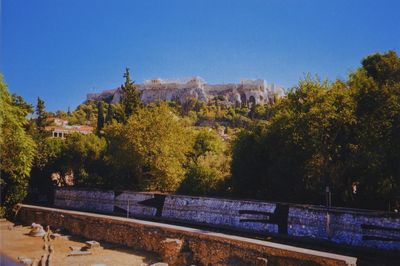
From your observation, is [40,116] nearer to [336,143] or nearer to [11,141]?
[11,141]

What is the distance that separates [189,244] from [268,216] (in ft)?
17.5

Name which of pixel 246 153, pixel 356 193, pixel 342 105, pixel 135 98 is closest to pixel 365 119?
pixel 342 105

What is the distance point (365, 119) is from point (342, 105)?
177cm

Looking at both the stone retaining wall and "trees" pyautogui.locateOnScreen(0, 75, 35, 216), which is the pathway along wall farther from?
"trees" pyautogui.locateOnScreen(0, 75, 35, 216)

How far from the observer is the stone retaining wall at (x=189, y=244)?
15.4 m

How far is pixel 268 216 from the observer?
76.0ft

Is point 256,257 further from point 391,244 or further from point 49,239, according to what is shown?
point 49,239

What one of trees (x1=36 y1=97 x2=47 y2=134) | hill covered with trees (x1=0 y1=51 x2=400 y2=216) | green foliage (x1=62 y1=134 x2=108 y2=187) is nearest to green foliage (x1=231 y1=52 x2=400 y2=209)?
hill covered with trees (x1=0 y1=51 x2=400 y2=216)

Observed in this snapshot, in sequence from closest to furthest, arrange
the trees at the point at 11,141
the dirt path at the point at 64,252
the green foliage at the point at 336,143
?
1. the dirt path at the point at 64,252
2. the green foliage at the point at 336,143
3. the trees at the point at 11,141

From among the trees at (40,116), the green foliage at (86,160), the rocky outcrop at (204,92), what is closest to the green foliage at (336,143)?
the green foliage at (86,160)

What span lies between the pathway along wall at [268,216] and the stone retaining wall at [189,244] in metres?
4.24

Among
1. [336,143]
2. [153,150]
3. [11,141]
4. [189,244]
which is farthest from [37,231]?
[336,143]

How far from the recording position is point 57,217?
30766mm

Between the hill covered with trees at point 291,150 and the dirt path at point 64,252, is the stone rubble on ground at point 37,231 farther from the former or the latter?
the hill covered with trees at point 291,150
